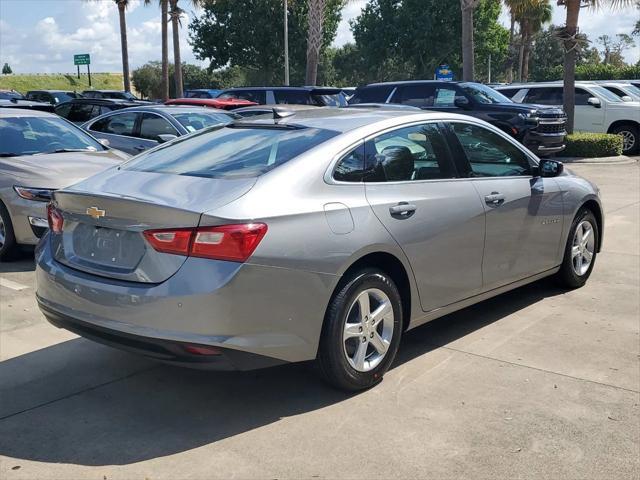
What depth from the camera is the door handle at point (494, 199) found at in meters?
5.04

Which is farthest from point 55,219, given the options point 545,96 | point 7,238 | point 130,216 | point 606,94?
point 606,94

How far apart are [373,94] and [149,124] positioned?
6.70m

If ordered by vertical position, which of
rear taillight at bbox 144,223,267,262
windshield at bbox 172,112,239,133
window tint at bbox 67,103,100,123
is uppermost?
window tint at bbox 67,103,100,123

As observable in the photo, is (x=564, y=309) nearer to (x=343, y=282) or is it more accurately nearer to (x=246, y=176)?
(x=343, y=282)

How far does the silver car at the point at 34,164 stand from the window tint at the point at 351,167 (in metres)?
4.03

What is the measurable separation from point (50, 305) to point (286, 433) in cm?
157

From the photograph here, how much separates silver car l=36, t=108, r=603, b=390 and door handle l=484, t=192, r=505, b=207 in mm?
11

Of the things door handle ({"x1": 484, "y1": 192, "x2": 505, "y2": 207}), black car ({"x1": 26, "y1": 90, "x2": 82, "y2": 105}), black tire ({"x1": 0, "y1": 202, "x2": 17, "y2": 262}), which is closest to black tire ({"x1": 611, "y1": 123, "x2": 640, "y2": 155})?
door handle ({"x1": 484, "y1": 192, "x2": 505, "y2": 207})

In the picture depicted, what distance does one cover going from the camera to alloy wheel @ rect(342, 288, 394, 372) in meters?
4.09

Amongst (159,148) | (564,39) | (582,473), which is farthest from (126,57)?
(582,473)

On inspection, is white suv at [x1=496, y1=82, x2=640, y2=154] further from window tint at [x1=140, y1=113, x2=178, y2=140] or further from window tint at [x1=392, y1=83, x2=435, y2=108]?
window tint at [x1=140, y1=113, x2=178, y2=140]

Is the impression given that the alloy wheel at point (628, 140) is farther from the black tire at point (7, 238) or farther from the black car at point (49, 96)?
the black car at point (49, 96)

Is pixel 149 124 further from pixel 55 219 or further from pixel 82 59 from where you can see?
pixel 82 59

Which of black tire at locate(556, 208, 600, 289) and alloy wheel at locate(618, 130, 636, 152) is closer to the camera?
black tire at locate(556, 208, 600, 289)
